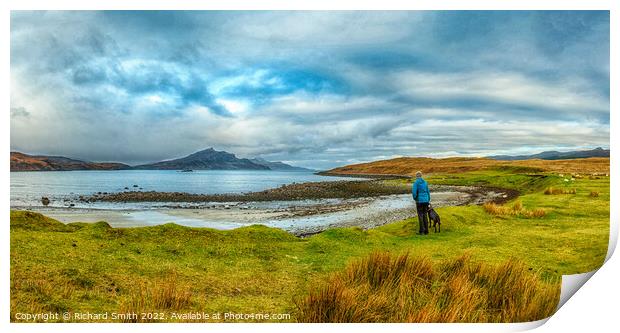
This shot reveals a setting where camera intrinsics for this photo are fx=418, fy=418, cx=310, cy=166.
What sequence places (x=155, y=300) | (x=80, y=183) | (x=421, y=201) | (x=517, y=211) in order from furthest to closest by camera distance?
(x=80, y=183)
(x=517, y=211)
(x=421, y=201)
(x=155, y=300)

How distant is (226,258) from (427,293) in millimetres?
3079

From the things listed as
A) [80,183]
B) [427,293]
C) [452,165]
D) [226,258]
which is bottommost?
[427,293]

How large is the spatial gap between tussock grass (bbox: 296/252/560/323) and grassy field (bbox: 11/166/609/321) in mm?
198

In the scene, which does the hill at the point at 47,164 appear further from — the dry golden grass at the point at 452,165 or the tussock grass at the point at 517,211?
the tussock grass at the point at 517,211

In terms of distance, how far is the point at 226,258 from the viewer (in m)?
6.52

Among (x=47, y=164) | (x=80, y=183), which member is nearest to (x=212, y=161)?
(x=47, y=164)

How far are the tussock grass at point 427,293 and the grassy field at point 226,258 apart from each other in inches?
7.8

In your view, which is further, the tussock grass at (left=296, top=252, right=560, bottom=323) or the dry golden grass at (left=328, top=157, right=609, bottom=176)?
the dry golden grass at (left=328, top=157, right=609, bottom=176)

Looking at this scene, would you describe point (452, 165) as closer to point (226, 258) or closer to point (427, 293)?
point (427, 293)

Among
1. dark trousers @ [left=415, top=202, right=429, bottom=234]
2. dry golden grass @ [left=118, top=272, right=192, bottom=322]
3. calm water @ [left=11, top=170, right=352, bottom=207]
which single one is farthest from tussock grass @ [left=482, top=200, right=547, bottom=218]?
dry golden grass @ [left=118, top=272, right=192, bottom=322]

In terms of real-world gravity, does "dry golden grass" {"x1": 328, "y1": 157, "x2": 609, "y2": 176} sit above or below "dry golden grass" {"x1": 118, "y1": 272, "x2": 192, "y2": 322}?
above

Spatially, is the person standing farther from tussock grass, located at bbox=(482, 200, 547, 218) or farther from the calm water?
the calm water

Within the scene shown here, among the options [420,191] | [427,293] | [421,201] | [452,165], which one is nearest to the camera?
[427,293]

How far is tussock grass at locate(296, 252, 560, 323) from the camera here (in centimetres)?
482
